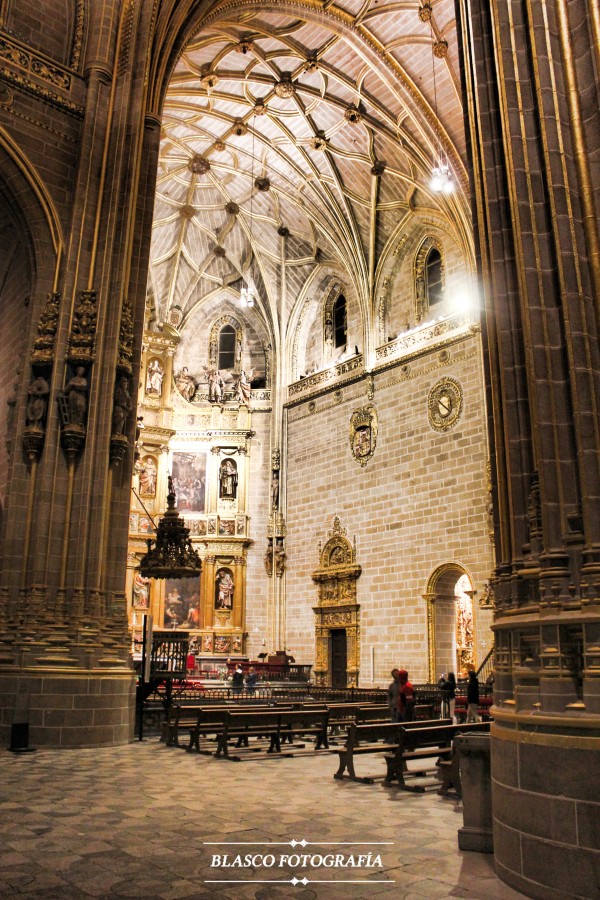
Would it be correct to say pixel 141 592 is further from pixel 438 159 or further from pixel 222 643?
pixel 438 159

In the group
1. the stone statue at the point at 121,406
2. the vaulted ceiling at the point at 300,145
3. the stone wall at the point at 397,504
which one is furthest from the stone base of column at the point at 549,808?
the vaulted ceiling at the point at 300,145

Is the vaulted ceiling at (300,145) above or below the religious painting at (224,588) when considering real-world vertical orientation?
above

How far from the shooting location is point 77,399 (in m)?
12.3

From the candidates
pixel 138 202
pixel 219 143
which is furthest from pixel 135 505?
pixel 138 202

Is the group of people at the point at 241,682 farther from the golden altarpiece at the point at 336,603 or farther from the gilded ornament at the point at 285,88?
the gilded ornament at the point at 285,88

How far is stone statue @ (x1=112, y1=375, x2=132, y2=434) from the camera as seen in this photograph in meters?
12.8

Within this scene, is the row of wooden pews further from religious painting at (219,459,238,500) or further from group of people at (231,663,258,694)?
religious painting at (219,459,238,500)

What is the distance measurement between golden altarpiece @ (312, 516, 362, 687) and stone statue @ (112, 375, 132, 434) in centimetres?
1271

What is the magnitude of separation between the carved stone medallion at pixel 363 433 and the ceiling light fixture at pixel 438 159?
7.36 m

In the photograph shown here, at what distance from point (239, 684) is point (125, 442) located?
33.2 feet

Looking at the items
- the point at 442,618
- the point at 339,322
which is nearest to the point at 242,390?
the point at 339,322

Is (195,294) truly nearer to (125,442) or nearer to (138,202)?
(138,202)

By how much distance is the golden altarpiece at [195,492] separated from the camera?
26.3 m

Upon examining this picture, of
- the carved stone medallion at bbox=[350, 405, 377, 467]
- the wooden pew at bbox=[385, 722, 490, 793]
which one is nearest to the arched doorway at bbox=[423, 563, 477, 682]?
the carved stone medallion at bbox=[350, 405, 377, 467]
